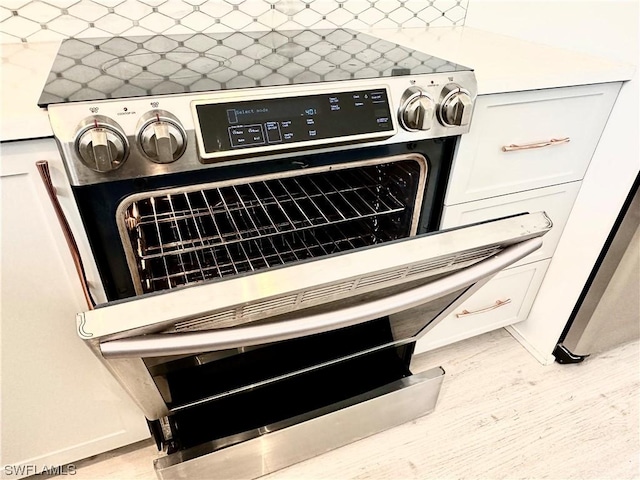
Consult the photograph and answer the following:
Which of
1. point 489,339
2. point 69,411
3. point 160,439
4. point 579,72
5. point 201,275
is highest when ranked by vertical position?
point 579,72

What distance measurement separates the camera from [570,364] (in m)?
1.48

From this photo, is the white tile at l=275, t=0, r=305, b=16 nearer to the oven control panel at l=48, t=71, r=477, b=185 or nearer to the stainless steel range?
the stainless steel range

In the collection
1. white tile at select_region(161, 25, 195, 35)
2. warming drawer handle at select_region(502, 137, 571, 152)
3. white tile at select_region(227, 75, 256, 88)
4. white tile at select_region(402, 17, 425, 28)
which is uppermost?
white tile at select_region(227, 75, 256, 88)

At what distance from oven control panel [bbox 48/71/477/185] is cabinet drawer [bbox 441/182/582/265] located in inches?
10.2

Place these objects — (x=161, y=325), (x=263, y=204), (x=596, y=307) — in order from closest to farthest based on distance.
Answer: (x=161, y=325), (x=263, y=204), (x=596, y=307)

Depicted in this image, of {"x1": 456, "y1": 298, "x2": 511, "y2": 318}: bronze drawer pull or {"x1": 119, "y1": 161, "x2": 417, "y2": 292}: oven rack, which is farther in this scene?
{"x1": 456, "y1": 298, "x2": 511, "y2": 318}: bronze drawer pull

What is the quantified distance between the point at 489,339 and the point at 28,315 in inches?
53.0

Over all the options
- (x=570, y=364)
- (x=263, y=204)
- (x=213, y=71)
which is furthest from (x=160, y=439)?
(x=570, y=364)

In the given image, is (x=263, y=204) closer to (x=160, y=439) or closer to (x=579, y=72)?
(x=160, y=439)

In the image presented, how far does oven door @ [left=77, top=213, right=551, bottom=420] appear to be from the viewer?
58 centimetres

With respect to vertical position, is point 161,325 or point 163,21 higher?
point 163,21

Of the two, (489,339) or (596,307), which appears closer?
(596,307)

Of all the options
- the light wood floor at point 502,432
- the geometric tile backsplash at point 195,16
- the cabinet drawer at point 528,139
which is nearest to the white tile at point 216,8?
the geometric tile backsplash at point 195,16

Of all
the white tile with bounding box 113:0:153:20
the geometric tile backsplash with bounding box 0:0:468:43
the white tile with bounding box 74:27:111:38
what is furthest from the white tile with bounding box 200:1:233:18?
the white tile with bounding box 74:27:111:38
